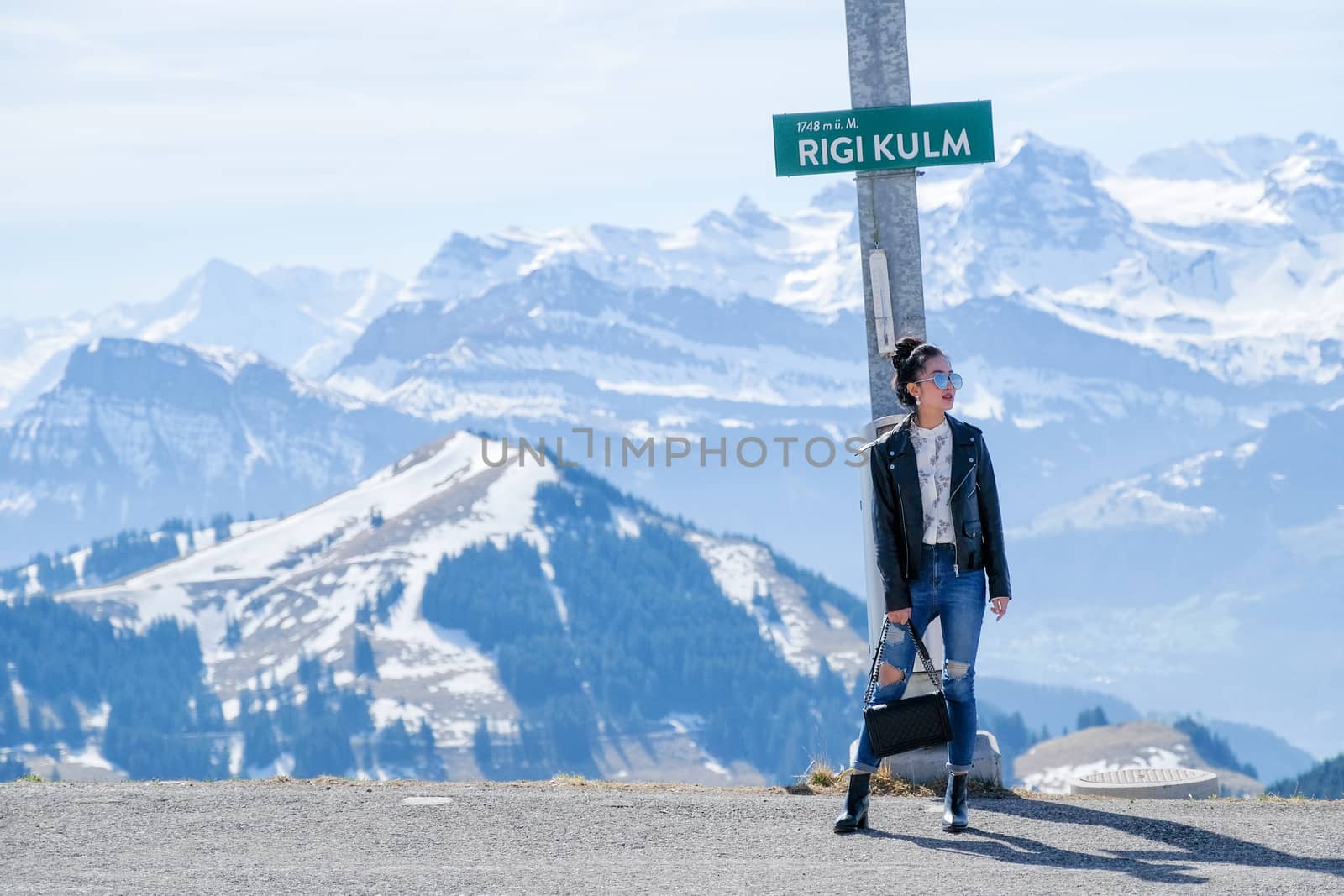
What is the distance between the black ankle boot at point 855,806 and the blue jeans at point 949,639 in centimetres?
8

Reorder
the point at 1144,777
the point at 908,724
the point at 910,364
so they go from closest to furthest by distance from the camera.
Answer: the point at 910,364 → the point at 908,724 → the point at 1144,777

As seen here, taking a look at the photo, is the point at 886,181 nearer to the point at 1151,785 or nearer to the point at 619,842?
the point at 1151,785

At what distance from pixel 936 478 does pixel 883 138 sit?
134 inches

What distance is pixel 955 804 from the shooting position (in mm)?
11062

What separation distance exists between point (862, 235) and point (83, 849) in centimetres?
711

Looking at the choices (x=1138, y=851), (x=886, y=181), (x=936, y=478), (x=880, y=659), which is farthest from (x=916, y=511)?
(x=886, y=181)

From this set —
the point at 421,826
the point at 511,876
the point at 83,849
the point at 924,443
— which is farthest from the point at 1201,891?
the point at 83,849

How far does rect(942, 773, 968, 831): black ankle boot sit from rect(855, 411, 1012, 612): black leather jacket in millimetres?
1349

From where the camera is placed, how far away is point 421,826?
11297mm

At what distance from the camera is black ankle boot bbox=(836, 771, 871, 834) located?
434 inches

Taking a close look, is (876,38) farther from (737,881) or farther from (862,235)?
(737,881)

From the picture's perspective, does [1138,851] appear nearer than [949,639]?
Yes

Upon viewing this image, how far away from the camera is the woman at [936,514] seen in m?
10.6

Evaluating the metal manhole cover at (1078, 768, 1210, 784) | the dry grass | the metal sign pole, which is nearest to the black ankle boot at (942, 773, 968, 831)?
the dry grass
